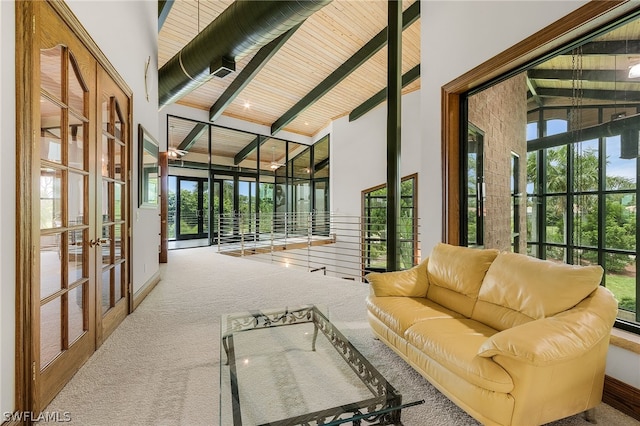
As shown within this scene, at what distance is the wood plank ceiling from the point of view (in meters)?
4.64

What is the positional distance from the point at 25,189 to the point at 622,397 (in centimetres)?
339

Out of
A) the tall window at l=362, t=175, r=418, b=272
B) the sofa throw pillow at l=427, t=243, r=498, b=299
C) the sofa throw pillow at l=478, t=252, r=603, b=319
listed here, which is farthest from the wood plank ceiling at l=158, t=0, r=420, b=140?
the sofa throw pillow at l=478, t=252, r=603, b=319

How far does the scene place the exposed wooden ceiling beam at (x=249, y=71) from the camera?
5000 mm

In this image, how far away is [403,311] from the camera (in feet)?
6.79

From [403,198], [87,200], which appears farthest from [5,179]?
[403,198]

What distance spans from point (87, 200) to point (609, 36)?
12.6 ft

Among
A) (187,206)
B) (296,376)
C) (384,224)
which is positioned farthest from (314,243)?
(296,376)

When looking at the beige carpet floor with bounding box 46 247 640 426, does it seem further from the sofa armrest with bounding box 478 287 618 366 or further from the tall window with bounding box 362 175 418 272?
the tall window with bounding box 362 175 418 272

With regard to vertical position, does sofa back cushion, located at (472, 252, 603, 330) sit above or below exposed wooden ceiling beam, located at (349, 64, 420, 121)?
below

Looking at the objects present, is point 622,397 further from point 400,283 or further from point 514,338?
point 400,283

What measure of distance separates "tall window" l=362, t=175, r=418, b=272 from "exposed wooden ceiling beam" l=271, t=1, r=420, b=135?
260cm

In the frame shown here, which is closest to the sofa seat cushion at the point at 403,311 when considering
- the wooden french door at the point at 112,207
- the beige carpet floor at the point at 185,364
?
the beige carpet floor at the point at 185,364

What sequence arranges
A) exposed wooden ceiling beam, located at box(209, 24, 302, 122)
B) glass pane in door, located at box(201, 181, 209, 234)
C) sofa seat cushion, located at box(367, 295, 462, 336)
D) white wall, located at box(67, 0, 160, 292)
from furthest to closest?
glass pane in door, located at box(201, 181, 209, 234) → exposed wooden ceiling beam, located at box(209, 24, 302, 122) → white wall, located at box(67, 0, 160, 292) → sofa seat cushion, located at box(367, 295, 462, 336)

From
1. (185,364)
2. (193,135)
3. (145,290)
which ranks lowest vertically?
(185,364)
